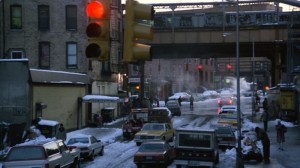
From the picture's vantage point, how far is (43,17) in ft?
167

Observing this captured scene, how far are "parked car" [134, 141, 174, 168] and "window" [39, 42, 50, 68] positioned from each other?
91.0 ft

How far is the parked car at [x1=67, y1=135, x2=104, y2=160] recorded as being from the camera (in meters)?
27.2

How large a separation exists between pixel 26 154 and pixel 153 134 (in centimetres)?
1480

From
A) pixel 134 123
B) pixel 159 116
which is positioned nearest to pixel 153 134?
pixel 134 123

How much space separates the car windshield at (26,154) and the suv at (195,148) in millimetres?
6990

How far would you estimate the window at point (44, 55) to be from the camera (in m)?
51.2

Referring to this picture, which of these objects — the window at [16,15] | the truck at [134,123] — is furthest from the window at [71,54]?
the truck at [134,123]

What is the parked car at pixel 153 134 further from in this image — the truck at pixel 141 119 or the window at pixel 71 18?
the window at pixel 71 18

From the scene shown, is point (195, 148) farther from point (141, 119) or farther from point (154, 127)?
point (141, 119)

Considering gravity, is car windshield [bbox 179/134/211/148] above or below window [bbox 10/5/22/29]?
below

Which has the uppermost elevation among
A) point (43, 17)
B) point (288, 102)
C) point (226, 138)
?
point (43, 17)

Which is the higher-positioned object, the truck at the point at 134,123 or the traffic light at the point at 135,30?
the traffic light at the point at 135,30

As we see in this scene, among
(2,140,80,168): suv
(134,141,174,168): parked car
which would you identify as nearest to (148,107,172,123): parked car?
(134,141,174,168): parked car

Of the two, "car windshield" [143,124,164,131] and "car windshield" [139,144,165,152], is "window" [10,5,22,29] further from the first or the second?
"car windshield" [139,144,165,152]
